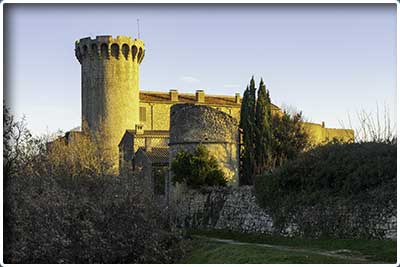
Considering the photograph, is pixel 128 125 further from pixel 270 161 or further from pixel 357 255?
pixel 357 255

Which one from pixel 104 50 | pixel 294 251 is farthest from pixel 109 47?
pixel 294 251

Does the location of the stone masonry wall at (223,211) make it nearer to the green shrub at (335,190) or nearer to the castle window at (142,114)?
the green shrub at (335,190)

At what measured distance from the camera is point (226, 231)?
25234 millimetres

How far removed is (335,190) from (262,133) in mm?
12478

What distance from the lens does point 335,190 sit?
19.9 metres

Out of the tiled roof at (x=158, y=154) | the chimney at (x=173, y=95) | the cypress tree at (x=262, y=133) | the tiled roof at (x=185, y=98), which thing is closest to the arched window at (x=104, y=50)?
the tiled roof at (x=185, y=98)

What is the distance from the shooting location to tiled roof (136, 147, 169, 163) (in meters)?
36.4

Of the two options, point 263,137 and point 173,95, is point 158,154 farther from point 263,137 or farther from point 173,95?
point 173,95

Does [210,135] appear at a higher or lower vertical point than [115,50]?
lower

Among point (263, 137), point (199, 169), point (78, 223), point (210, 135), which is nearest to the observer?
point (78, 223)

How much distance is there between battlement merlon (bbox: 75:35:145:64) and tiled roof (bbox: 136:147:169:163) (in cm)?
1023

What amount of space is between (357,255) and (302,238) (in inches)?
187

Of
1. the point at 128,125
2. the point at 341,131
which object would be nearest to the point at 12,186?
the point at 128,125

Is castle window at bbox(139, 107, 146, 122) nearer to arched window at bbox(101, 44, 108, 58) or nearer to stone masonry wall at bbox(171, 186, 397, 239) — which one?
arched window at bbox(101, 44, 108, 58)
